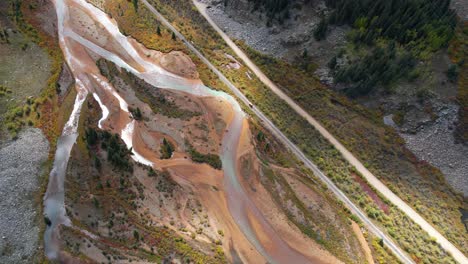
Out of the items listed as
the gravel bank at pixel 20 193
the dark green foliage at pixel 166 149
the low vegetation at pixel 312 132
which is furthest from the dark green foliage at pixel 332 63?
the gravel bank at pixel 20 193

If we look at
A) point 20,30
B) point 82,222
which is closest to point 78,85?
point 20,30

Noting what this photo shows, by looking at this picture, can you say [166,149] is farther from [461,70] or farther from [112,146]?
[461,70]

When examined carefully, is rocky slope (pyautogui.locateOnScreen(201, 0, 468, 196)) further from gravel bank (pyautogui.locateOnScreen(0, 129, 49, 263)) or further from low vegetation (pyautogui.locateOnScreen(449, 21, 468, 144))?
gravel bank (pyautogui.locateOnScreen(0, 129, 49, 263))

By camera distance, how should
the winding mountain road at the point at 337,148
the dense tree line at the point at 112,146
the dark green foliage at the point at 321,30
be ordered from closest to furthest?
the winding mountain road at the point at 337,148, the dense tree line at the point at 112,146, the dark green foliage at the point at 321,30

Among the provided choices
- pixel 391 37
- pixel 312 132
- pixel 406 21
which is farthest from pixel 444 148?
pixel 406 21

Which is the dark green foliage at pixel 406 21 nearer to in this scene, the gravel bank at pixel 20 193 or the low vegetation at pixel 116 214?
the low vegetation at pixel 116 214

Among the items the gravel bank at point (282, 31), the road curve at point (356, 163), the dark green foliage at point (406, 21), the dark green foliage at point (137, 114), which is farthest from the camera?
the gravel bank at point (282, 31)
